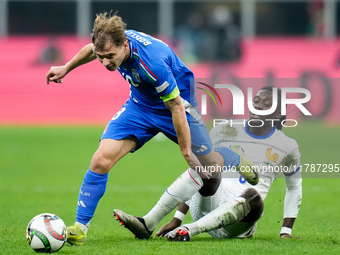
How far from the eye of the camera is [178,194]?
19.7 ft

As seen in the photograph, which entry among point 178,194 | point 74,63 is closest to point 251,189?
point 178,194

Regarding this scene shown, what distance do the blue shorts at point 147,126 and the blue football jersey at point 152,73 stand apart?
8 centimetres

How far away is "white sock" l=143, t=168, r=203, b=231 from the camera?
5957 mm

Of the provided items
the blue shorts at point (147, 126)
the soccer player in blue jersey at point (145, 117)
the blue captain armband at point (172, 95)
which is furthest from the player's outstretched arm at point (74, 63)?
the blue captain armband at point (172, 95)

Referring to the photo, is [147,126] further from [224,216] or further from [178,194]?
[224,216]

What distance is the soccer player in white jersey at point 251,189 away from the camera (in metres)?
5.85

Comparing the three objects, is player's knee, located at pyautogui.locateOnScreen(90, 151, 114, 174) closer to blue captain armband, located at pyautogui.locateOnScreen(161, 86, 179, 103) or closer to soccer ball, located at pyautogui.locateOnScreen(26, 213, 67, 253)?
soccer ball, located at pyautogui.locateOnScreen(26, 213, 67, 253)

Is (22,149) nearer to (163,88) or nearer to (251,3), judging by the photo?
(163,88)

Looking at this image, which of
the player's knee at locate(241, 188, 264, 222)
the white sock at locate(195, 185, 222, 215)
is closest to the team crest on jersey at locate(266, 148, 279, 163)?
the player's knee at locate(241, 188, 264, 222)

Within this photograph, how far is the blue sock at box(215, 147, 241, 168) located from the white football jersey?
0.56 ft

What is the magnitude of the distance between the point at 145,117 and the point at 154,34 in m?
18.7

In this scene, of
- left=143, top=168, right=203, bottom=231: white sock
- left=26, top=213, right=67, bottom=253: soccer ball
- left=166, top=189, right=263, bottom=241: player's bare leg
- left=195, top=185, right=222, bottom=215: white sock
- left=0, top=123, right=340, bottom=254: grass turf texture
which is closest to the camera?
left=26, top=213, right=67, bottom=253: soccer ball

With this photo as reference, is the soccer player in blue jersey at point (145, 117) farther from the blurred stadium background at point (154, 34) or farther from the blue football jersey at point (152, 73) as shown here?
the blurred stadium background at point (154, 34)

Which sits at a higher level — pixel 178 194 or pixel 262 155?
pixel 262 155
